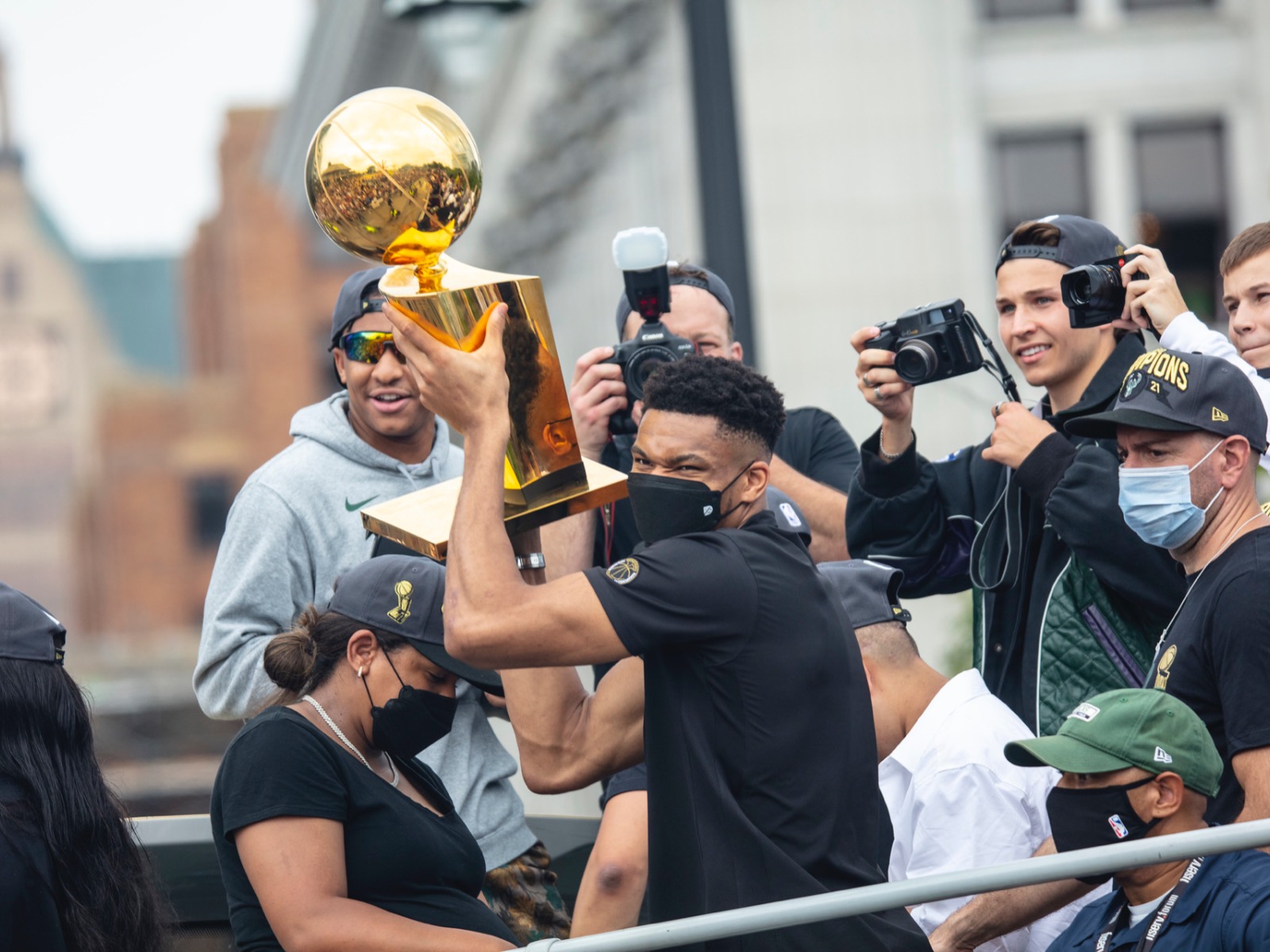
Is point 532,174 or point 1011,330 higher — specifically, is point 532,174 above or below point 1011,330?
above

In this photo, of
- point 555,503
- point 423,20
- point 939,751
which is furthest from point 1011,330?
point 423,20

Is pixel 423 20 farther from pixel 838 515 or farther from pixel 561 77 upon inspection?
pixel 561 77

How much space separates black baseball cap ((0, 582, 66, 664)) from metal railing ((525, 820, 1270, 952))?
1.22m

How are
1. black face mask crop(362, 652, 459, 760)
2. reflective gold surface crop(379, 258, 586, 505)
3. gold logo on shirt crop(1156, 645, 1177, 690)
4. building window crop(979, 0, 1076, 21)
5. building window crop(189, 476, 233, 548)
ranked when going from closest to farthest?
reflective gold surface crop(379, 258, 586, 505), gold logo on shirt crop(1156, 645, 1177, 690), black face mask crop(362, 652, 459, 760), building window crop(979, 0, 1076, 21), building window crop(189, 476, 233, 548)

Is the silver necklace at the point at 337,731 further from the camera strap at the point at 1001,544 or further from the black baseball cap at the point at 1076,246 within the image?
the black baseball cap at the point at 1076,246

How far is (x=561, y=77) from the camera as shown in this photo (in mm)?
18781

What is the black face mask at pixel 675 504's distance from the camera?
3510 mm

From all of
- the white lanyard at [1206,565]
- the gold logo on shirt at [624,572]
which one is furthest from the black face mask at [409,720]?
the white lanyard at [1206,565]

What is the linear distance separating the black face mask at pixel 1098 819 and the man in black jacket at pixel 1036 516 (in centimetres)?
76

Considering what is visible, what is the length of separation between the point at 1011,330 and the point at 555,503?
62.4 inches

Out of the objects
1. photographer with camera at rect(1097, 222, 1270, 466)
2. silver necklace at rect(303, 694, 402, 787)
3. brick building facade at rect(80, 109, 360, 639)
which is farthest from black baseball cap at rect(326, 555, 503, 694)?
brick building facade at rect(80, 109, 360, 639)

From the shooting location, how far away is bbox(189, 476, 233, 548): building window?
7312 centimetres

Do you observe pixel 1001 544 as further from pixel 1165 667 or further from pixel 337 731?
pixel 337 731

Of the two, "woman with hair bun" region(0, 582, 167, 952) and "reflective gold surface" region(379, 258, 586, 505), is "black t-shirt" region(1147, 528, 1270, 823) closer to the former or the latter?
"reflective gold surface" region(379, 258, 586, 505)
